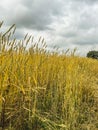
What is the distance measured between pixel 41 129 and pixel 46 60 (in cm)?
113

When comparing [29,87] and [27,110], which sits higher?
[29,87]

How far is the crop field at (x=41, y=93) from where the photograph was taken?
139 inches

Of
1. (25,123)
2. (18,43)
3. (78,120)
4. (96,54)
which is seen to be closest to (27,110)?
(25,123)

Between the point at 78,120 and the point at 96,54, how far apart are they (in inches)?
742

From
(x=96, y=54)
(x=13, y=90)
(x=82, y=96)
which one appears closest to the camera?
(x=13, y=90)

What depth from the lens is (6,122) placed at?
12.1ft

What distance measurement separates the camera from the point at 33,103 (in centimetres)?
397

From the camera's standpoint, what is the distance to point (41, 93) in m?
4.39

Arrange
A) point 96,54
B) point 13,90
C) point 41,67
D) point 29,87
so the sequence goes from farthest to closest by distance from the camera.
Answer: point 96,54, point 41,67, point 29,87, point 13,90

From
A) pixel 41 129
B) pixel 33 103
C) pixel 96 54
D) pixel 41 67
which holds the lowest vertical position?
pixel 41 129

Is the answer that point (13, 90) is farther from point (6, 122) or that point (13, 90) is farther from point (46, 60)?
point (46, 60)

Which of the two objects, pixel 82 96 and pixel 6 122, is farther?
pixel 82 96

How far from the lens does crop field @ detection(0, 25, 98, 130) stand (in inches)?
139

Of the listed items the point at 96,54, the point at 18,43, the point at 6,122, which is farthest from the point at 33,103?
the point at 96,54
